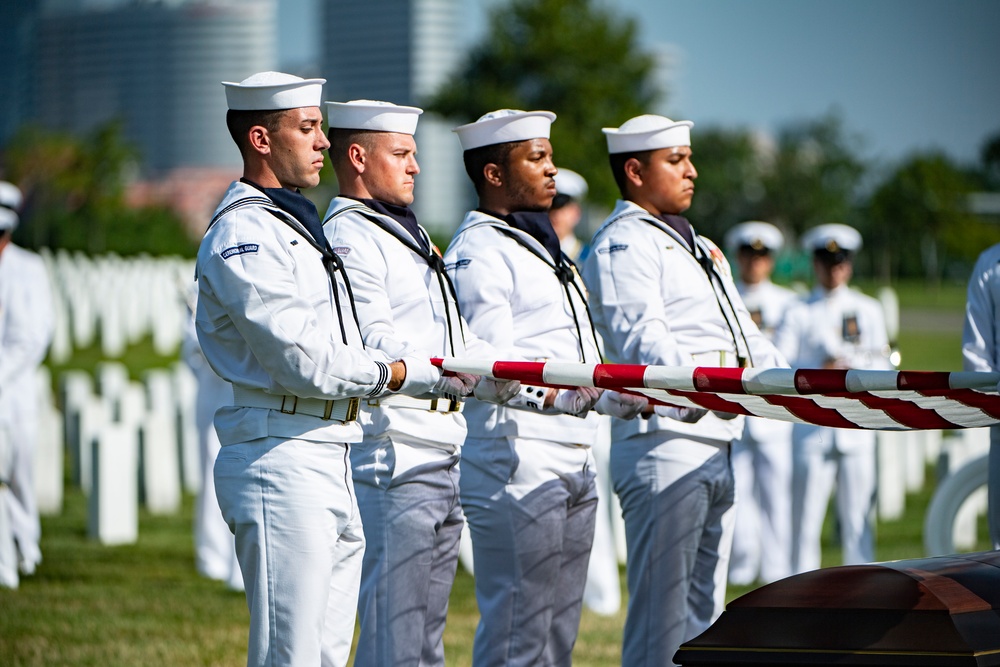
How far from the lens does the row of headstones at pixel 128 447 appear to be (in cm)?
1122

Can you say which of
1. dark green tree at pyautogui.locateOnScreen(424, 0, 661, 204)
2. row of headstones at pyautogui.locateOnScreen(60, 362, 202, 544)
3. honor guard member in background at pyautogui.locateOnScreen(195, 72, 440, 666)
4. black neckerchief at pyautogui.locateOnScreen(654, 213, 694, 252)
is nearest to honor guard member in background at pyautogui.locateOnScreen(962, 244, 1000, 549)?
black neckerchief at pyautogui.locateOnScreen(654, 213, 694, 252)

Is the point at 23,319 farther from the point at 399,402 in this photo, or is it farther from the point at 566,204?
the point at 399,402

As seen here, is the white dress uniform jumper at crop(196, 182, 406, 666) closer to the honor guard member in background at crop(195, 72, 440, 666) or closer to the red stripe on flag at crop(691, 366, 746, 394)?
the honor guard member in background at crop(195, 72, 440, 666)

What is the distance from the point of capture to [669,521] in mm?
5586

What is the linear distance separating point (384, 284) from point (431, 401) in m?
0.43

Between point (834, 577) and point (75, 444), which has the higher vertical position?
point (834, 577)

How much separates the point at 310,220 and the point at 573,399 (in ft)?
4.19

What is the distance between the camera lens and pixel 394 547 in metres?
4.80

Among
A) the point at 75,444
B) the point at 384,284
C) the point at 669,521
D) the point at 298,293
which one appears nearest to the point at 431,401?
the point at 384,284

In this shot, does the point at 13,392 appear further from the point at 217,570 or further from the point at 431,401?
the point at 431,401

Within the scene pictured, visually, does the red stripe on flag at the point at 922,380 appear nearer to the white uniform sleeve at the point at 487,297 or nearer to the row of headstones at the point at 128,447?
the white uniform sleeve at the point at 487,297

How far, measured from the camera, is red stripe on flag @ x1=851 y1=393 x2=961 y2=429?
14.7 ft

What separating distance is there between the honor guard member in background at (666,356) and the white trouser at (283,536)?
1.68 meters

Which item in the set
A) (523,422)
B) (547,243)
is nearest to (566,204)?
(547,243)
